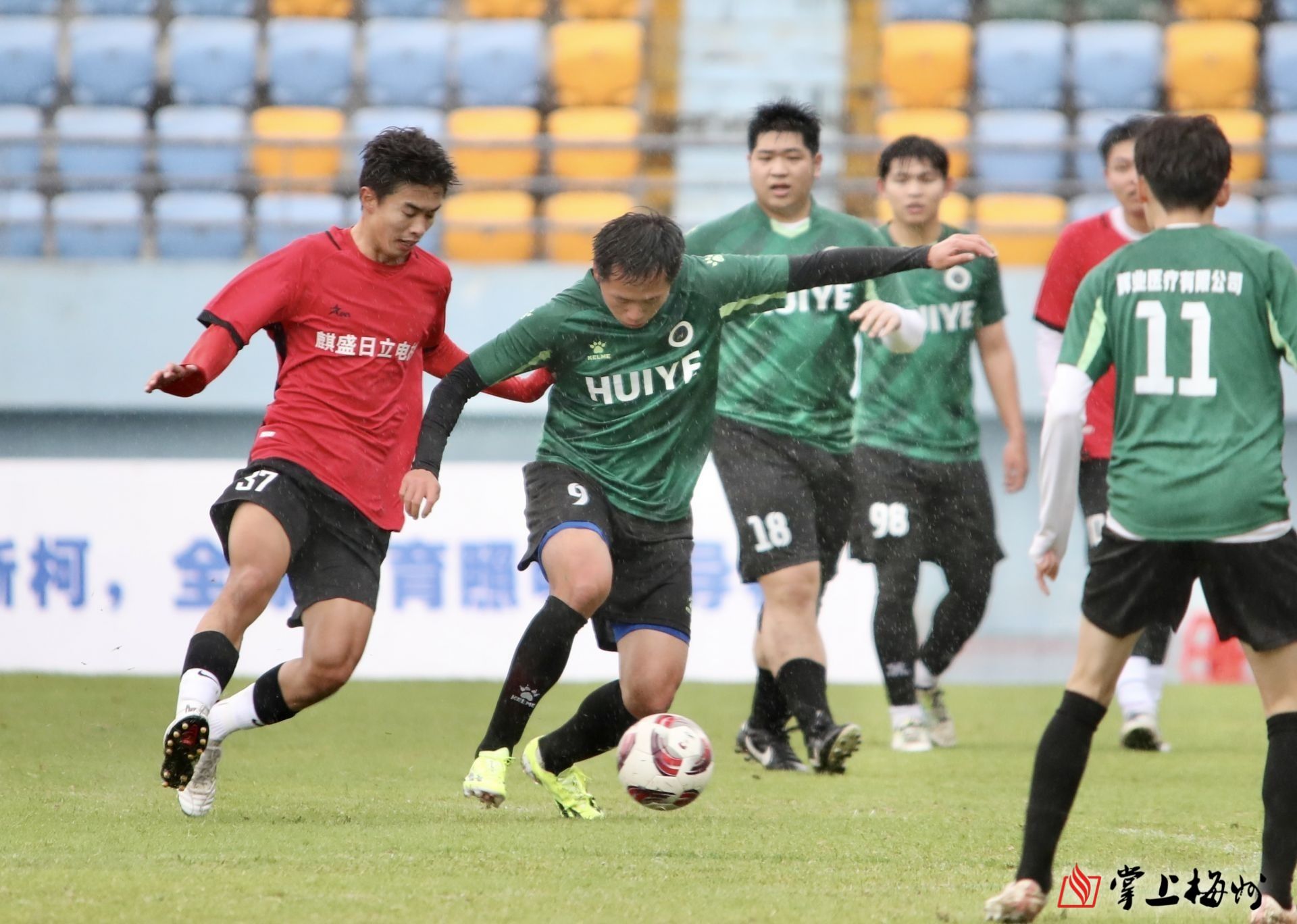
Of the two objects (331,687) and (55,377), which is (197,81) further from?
(331,687)

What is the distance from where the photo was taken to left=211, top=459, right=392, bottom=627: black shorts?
5.23 metres

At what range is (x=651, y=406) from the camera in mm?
5418

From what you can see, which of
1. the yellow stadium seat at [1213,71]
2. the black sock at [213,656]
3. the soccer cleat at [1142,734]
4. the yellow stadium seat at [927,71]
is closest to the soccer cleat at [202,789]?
the black sock at [213,656]

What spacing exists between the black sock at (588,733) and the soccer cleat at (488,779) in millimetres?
193

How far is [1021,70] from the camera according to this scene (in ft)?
50.3

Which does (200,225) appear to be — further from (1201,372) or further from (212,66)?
(1201,372)

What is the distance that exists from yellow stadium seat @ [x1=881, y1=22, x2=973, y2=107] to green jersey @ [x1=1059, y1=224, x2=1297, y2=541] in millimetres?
11801

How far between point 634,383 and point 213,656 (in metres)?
1.47

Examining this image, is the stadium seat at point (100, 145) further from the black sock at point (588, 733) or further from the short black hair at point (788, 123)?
the black sock at point (588, 733)

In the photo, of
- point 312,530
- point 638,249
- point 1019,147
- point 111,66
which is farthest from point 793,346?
point 111,66

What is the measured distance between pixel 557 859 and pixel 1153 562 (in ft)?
5.43

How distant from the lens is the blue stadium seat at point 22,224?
12656mm

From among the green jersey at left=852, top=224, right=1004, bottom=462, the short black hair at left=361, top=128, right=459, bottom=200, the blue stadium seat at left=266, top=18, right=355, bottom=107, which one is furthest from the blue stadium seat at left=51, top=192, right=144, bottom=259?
the short black hair at left=361, top=128, right=459, bottom=200

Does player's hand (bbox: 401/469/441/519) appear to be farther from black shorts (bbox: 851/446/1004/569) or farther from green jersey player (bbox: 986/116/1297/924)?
black shorts (bbox: 851/446/1004/569)
